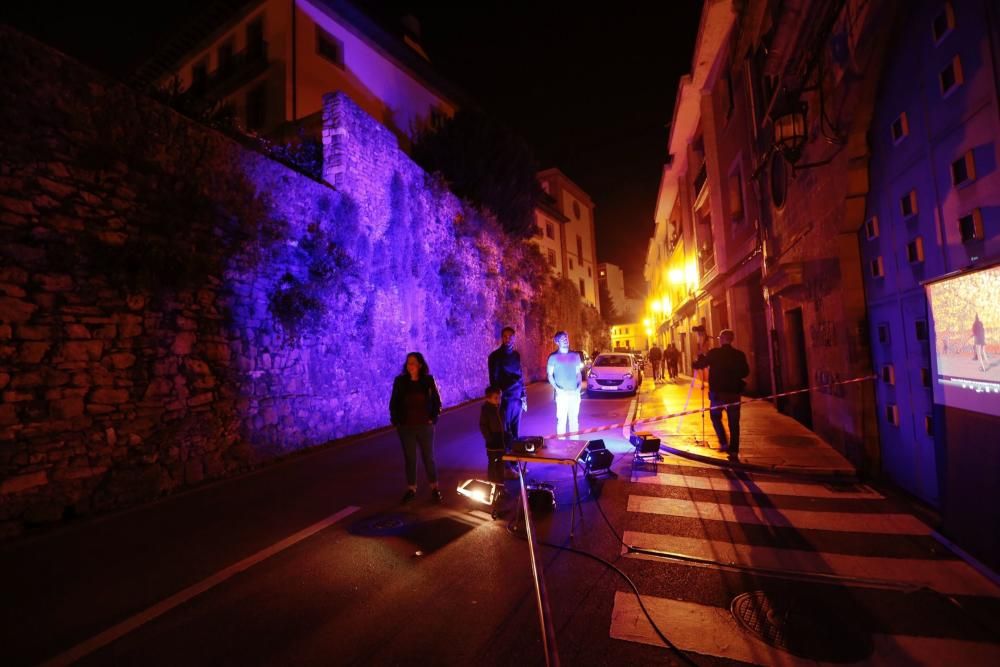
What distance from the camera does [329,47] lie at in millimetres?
18406

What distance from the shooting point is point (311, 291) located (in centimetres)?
995

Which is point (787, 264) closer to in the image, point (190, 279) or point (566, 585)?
point (566, 585)

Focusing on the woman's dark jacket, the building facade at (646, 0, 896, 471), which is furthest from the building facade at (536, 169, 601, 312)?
the woman's dark jacket

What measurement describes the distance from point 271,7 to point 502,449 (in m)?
20.1

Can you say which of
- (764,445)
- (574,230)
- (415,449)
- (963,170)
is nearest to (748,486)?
(764,445)

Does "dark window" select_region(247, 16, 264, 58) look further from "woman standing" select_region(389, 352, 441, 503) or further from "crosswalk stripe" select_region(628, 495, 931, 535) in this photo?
"crosswalk stripe" select_region(628, 495, 931, 535)

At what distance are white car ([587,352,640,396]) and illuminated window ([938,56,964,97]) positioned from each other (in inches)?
473

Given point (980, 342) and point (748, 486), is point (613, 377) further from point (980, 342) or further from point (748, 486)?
point (980, 342)

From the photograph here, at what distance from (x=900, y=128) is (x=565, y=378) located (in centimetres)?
525

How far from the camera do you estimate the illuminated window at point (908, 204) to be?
495cm

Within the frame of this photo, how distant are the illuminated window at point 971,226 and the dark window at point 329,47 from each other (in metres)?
20.3

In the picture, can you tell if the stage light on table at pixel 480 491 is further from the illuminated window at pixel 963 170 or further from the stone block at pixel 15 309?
the stone block at pixel 15 309

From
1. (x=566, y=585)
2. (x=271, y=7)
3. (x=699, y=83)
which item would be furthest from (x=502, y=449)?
(x=271, y=7)

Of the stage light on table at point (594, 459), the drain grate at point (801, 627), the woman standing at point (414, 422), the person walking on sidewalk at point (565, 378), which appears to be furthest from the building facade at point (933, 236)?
the woman standing at point (414, 422)
